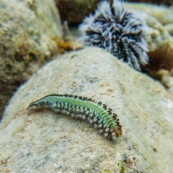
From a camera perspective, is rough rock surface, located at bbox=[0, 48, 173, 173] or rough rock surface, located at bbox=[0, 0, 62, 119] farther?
rough rock surface, located at bbox=[0, 0, 62, 119]

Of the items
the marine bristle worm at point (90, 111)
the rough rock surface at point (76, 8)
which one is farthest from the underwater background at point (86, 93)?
the rough rock surface at point (76, 8)

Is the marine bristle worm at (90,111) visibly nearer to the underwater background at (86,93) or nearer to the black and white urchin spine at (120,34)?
the underwater background at (86,93)

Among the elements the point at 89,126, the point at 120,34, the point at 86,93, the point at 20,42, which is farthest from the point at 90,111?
the point at 120,34

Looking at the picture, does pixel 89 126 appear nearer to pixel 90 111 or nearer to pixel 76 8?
pixel 90 111

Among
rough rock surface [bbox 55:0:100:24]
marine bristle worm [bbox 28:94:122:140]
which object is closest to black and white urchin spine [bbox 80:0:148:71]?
rough rock surface [bbox 55:0:100:24]

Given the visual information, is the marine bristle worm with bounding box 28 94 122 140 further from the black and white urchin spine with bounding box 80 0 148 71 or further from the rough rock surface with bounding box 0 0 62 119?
the black and white urchin spine with bounding box 80 0 148 71

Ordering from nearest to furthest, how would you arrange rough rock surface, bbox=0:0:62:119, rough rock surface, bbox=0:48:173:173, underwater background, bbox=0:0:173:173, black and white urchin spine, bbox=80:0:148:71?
1. rough rock surface, bbox=0:48:173:173
2. underwater background, bbox=0:0:173:173
3. rough rock surface, bbox=0:0:62:119
4. black and white urchin spine, bbox=80:0:148:71

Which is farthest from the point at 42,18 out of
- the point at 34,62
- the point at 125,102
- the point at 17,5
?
the point at 125,102
